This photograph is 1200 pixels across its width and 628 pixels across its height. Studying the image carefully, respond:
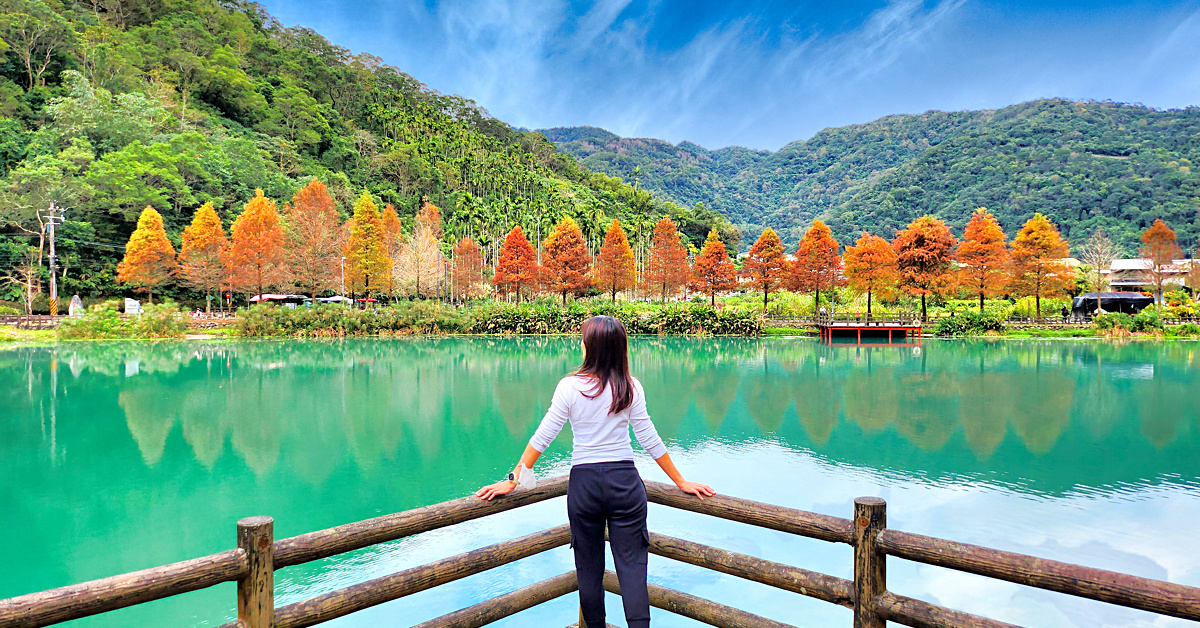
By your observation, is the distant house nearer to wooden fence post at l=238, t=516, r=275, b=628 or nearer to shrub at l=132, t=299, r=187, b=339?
wooden fence post at l=238, t=516, r=275, b=628

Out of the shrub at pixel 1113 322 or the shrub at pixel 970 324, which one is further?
the shrub at pixel 970 324

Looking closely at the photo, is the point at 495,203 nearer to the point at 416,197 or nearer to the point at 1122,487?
the point at 416,197

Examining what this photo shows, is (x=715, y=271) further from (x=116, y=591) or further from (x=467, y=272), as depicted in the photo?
(x=116, y=591)

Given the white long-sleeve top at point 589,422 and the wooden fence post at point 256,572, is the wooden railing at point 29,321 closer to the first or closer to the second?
the wooden fence post at point 256,572

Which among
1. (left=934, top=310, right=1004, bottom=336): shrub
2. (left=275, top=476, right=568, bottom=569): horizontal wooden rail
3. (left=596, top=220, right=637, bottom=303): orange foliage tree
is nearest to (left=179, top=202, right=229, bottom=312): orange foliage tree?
(left=596, top=220, right=637, bottom=303): orange foliage tree

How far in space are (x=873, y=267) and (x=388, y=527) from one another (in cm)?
3587

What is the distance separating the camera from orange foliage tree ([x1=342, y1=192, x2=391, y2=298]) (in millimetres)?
35938

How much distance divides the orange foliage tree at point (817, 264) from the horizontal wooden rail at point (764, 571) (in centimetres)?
3510

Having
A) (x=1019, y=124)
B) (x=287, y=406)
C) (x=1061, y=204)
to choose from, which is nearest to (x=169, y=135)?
(x=287, y=406)

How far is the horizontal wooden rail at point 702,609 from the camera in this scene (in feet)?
8.78

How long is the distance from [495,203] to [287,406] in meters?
53.2

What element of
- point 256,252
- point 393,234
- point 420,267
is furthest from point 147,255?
point 420,267

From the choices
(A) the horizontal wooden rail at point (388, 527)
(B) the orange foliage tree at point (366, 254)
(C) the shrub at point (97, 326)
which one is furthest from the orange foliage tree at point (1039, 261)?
(C) the shrub at point (97, 326)

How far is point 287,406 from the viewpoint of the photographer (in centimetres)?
1338
